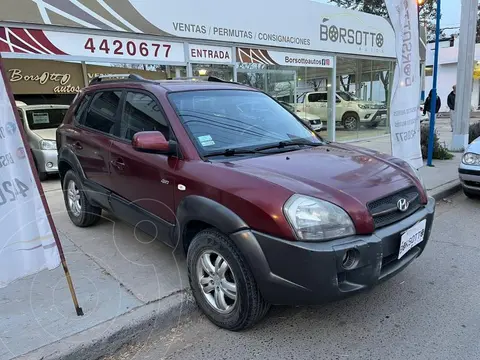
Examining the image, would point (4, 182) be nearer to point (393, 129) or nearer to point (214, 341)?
point (214, 341)

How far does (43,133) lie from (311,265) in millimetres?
7193

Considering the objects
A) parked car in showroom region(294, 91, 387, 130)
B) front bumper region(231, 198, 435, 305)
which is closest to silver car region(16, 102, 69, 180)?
front bumper region(231, 198, 435, 305)

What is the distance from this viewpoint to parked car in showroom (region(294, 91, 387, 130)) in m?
13.1

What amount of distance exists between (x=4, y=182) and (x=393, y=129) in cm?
582

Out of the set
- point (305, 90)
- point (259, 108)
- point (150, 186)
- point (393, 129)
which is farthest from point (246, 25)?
point (150, 186)

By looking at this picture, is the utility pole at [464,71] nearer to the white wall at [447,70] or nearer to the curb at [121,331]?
the curb at [121,331]

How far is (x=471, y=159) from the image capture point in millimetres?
5887

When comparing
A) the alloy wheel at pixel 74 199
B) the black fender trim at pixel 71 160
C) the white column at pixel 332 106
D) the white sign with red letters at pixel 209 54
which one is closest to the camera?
the black fender trim at pixel 71 160

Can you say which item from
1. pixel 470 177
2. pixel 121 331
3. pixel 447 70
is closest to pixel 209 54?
pixel 470 177

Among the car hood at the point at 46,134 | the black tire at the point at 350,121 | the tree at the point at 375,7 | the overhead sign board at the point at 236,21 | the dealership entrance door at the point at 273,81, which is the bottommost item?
the black tire at the point at 350,121

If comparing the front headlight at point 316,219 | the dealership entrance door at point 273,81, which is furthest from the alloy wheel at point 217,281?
the dealership entrance door at point 273,81

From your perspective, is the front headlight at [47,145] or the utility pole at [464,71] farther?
the utility pole at [464,71]

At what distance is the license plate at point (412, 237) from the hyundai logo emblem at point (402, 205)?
0.14m

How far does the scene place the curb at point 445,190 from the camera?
6.35 meters
